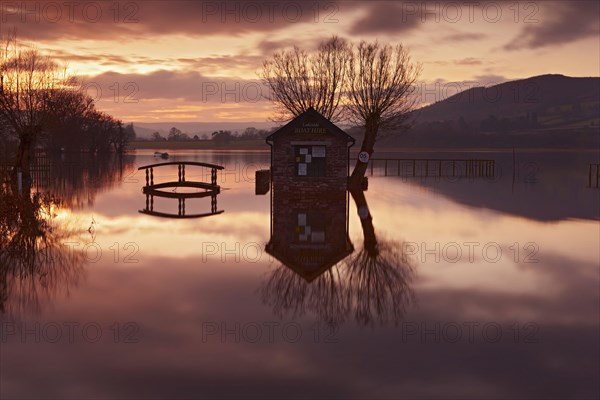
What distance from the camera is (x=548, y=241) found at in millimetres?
19719

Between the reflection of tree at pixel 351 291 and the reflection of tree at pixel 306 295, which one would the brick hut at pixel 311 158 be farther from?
the reflection of tree at pixel 306 295

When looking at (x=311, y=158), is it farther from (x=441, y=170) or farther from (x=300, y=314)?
(x=441, y=170)

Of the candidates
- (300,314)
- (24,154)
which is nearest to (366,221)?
(300,314)

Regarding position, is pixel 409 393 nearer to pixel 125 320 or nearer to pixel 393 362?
pixel 393 362

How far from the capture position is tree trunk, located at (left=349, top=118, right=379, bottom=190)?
42062 millimetres

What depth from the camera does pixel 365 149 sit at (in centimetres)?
4356

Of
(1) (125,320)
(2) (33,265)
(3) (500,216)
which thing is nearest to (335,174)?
(3) (500,216)

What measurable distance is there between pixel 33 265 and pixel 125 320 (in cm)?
568

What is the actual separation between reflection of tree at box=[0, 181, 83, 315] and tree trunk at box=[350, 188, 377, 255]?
868 cm

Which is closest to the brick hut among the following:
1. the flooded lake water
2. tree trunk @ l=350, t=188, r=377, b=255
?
tree trunk @ l=350, t=188, r=377, b=255

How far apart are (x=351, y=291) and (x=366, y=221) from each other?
11.3 meters

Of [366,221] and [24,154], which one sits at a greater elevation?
[24,154]

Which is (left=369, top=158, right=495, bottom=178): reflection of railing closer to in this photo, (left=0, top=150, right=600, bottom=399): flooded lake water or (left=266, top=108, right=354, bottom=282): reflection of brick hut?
(left=266, top=108, right=354, bottom=282): reflection of brick hut

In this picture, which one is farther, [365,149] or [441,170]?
[441,170]
